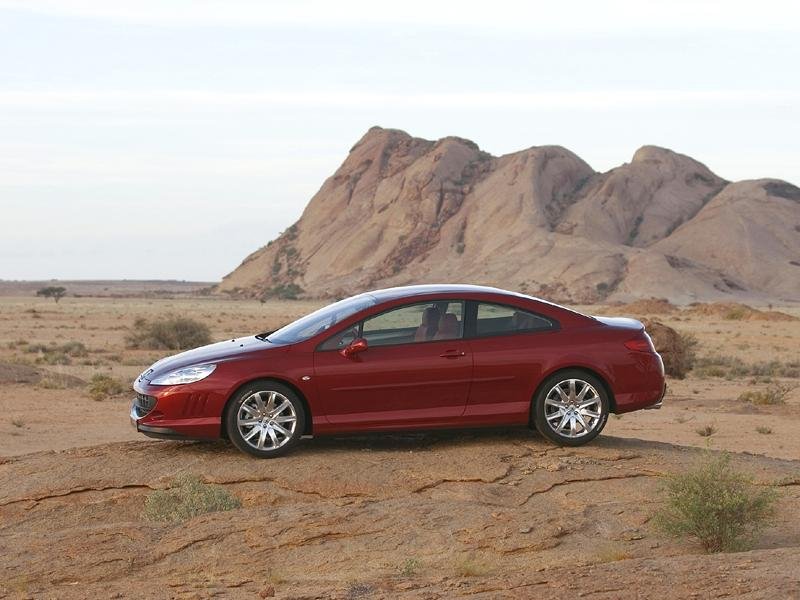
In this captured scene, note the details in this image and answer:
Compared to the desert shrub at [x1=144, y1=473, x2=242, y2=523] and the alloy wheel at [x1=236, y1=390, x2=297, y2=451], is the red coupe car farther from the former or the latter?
the desert shrub at [x1=144, y1=473, x2=242, y2=523]

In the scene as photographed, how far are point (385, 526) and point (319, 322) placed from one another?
2787mm

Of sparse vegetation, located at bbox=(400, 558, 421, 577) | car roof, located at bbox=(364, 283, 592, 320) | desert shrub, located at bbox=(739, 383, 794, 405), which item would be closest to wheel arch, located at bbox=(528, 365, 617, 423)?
car roof, located at bbox=(364, 283, 592, 320)

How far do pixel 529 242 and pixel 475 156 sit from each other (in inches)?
817

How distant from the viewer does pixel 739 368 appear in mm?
33344

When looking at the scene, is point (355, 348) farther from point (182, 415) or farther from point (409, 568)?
point (409, 568)

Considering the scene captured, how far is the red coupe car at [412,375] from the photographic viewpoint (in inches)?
400

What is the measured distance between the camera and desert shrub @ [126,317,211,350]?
3991 cm

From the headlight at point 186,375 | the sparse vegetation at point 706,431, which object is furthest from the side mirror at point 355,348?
the sparse vegetation at point 706,431

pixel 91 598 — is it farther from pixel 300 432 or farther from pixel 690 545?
pixel 690 545

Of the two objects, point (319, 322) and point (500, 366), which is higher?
point (319, 322)

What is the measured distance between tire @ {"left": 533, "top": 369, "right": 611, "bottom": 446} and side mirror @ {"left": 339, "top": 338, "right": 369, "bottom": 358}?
166 centimetres

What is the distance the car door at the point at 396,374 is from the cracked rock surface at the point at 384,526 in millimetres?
349

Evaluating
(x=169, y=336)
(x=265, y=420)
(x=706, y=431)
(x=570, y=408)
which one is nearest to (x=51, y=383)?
(x=706, y=431)

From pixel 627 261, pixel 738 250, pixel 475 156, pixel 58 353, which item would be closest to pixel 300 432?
pixel 58 353
